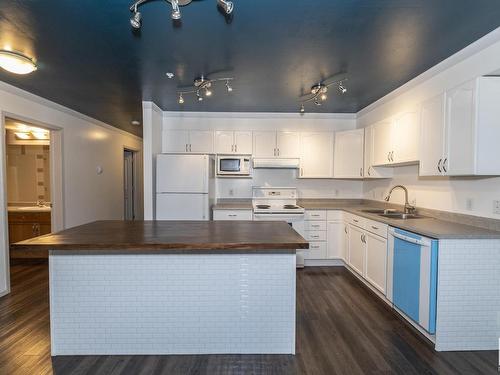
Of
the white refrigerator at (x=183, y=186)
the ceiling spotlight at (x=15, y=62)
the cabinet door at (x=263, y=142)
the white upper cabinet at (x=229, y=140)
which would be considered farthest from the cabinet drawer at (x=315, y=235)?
the ceiling spotlight at (x=15, y=62)

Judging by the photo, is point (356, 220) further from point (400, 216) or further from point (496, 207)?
point (496, 207)

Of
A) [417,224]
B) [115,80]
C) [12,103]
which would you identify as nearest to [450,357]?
[417,224]

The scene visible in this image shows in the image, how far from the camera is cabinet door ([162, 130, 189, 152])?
162 inches

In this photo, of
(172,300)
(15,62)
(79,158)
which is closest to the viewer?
(172,300)

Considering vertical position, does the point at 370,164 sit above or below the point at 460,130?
below

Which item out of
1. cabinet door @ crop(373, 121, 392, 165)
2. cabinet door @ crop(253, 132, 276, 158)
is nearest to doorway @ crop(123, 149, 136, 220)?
cabinet door @ crop(253, 132, 276, 158)

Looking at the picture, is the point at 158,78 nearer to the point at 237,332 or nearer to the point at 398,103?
the point at 237,332

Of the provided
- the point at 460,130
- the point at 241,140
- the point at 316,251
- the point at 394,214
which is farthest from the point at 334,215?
the point at 460,130

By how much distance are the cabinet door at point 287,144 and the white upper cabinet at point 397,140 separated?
1135mm

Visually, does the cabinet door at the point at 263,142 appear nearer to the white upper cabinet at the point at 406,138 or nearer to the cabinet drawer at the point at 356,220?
the cabinet drawer at the point at 356,220

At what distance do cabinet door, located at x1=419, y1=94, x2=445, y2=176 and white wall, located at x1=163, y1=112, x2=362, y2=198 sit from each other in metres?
1.83

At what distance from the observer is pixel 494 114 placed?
1.98 meters

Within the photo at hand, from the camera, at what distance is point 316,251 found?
3.83 m

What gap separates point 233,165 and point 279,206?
998 millimetres
